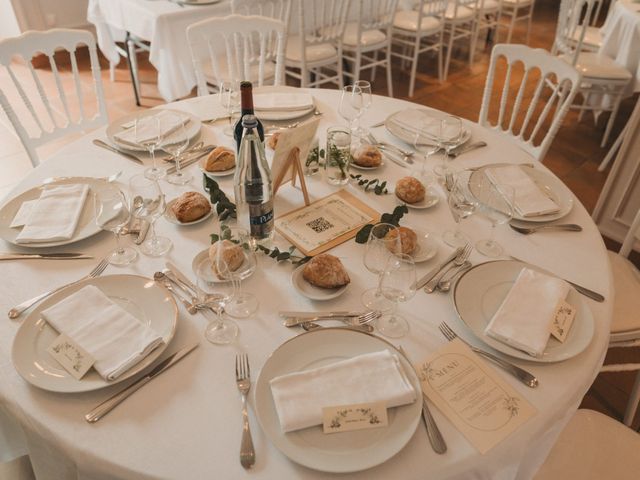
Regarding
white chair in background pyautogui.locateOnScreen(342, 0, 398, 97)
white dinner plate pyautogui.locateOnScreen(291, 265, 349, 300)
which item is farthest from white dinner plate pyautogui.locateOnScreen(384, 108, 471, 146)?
white chair in background pyautogui.locateOnScreen(342, 0, 398, 97)

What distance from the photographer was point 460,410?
0.88m

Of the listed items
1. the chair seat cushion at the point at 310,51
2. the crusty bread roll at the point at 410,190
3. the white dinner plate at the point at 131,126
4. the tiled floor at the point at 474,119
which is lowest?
the tiled floor at the point at 474,119

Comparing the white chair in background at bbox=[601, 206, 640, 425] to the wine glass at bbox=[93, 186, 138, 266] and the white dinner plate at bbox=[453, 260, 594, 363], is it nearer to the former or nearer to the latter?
the white dinner plate at bbox=[453, 260, 594, 363]

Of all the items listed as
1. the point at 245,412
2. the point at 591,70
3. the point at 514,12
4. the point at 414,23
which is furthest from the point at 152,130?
the point at 514,12

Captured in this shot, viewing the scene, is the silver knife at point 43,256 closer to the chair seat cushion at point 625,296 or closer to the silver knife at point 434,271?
the silver knife at point 434,271

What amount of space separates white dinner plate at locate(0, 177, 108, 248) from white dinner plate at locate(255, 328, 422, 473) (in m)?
0.61

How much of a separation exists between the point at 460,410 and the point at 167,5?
2845mm

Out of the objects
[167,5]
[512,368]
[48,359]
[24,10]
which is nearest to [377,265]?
[512,368]

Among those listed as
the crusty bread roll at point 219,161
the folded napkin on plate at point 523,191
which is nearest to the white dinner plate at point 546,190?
the folded napkin on plate at point 523,191

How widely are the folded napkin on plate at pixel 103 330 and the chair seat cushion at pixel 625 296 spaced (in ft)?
4.30

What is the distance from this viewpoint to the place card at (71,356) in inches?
35.2

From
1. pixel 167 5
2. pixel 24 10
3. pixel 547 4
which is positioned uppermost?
pixel 167 5

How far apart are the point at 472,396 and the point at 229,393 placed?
433 millimetres

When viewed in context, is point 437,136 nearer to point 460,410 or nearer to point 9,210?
point 460,410
